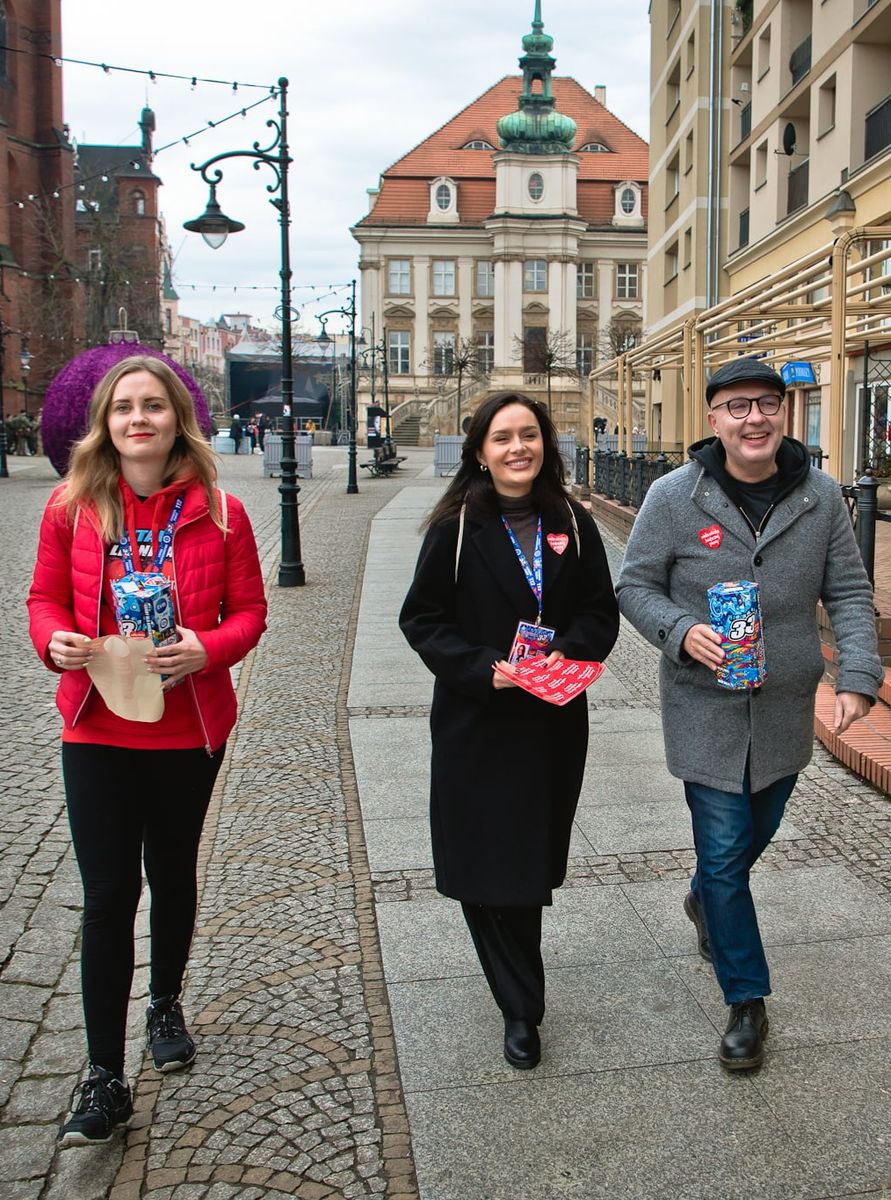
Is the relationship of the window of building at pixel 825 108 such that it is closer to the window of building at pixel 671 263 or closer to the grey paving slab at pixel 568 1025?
the window of building at pixel 671 263

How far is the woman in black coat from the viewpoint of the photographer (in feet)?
11.0

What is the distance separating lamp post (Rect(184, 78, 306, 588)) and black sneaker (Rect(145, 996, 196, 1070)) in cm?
1065

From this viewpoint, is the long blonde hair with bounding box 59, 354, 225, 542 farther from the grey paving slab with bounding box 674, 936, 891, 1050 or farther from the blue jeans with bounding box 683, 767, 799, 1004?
the grey paving slab with bounding box 674, 936, 891, 1050

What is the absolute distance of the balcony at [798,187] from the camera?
25672 millimetres

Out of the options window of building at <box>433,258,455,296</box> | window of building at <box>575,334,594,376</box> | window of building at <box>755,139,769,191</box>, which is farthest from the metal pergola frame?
window of building at <box>433,258,455,296</box>

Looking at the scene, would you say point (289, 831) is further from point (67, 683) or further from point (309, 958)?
point (67, 683)

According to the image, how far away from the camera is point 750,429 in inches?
133

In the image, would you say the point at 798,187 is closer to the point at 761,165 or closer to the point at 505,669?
the point at 761,165

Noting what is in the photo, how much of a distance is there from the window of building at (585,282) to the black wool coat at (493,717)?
8459cm

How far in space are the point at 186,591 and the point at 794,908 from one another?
2642mm

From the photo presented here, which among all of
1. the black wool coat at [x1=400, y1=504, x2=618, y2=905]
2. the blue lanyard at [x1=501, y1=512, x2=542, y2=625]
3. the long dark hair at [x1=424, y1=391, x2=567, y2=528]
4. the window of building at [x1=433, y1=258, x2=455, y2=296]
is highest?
the window of building at [x1=433, y1=258, x2=455, y2=296]

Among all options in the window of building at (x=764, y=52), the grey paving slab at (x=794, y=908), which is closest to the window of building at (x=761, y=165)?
the window of building at (x=764, y=52)

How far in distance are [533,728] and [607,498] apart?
1849 centimetres

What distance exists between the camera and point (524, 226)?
81.4m
